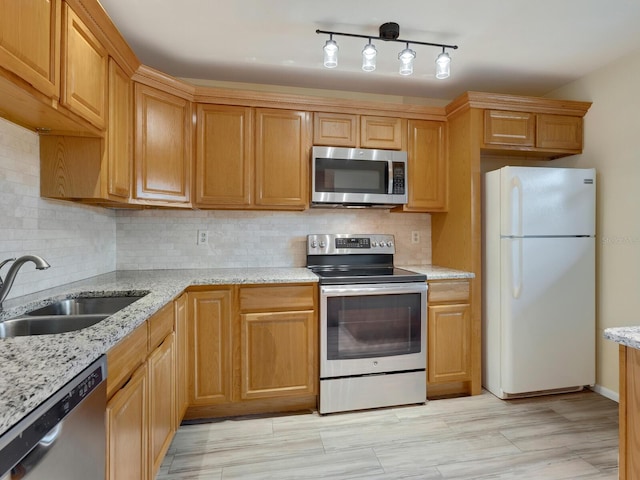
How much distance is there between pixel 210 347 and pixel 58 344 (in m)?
1.33

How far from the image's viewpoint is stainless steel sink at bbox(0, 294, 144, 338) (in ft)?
4.30

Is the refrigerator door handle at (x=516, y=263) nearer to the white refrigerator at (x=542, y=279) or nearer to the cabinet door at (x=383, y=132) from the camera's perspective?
the white refrigerator at (x=542, y=279)

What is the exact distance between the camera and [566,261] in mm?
2451

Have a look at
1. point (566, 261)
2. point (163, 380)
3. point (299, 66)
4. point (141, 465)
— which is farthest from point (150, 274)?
point (566, 261)

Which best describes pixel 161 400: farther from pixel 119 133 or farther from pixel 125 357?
pixel 119 133

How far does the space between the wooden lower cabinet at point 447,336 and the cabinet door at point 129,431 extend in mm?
1853

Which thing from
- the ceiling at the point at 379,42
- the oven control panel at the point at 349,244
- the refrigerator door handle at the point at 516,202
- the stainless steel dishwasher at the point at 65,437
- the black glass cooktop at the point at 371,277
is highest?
the ceiling at the point at 379,42

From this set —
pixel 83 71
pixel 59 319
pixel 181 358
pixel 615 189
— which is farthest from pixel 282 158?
pixel 615 189

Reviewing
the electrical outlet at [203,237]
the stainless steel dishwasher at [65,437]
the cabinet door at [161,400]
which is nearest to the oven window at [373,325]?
the cabinet door at [161,400]

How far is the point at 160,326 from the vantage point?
1604mm

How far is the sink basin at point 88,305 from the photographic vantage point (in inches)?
63.2

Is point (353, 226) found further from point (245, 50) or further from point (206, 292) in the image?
point (245, 50)

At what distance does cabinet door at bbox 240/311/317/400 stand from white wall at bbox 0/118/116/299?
106 cm

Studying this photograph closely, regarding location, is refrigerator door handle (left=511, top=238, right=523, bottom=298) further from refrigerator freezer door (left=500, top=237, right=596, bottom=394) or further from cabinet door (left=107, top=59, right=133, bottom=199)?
cabinet door (left=107, top=59, right=133, bottom=199)
